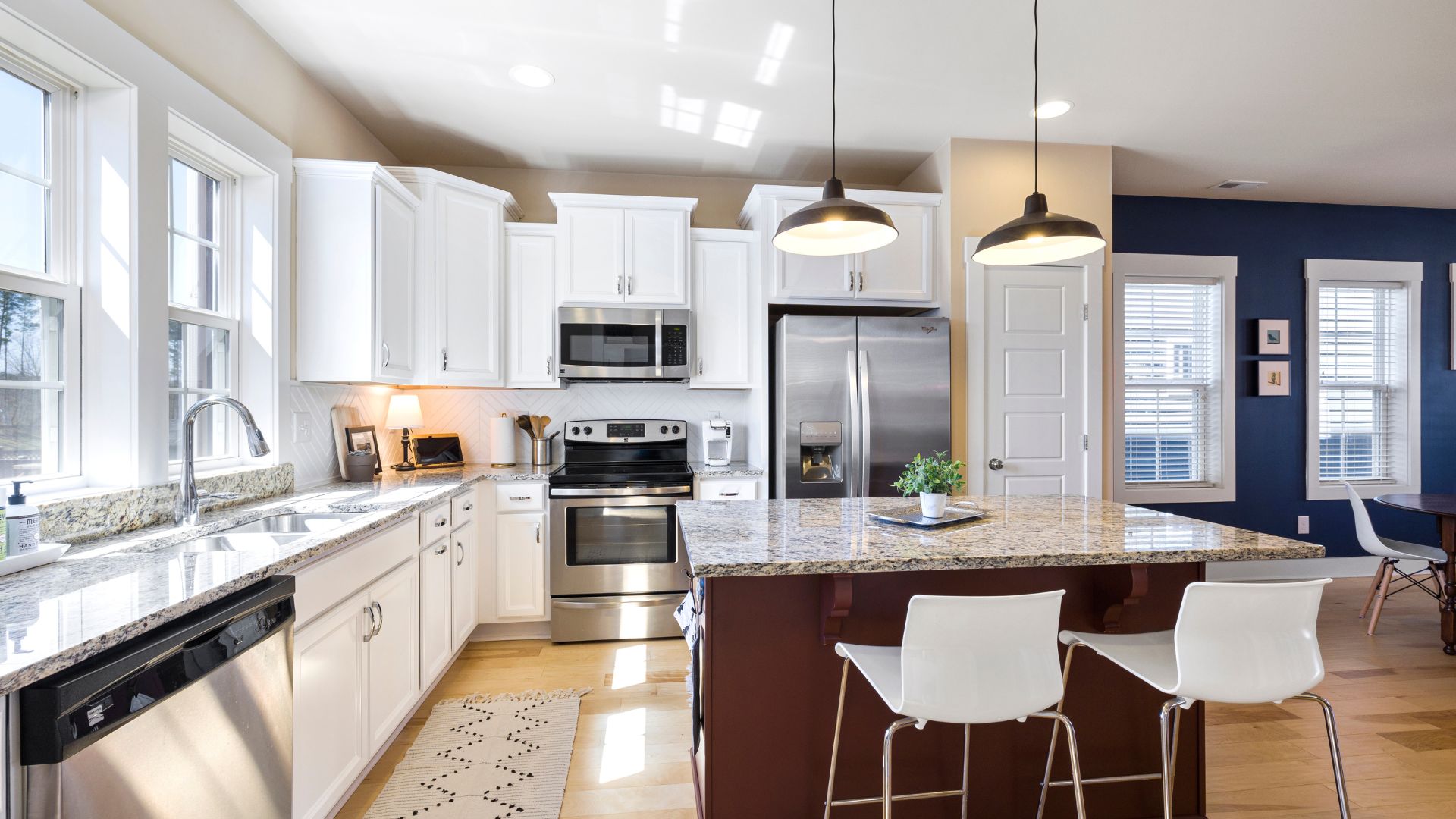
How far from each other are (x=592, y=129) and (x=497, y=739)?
9.23 ft

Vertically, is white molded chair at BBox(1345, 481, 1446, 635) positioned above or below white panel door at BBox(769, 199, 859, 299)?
below

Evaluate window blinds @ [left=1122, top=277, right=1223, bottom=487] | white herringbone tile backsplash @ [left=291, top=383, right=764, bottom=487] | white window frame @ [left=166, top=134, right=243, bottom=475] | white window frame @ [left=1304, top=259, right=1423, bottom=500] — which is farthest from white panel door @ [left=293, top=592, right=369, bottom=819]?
white window frame @ [left=1304, top=259, right=1423, bottom=500]

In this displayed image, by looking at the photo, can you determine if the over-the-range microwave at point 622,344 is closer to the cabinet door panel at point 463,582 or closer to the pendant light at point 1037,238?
the cabinet door panel at point 463,582

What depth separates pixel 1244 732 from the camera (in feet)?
7.99

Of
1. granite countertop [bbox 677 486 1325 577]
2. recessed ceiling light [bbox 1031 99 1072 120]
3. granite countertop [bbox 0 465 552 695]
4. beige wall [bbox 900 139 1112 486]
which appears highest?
recessed ceiling light [bbox 1031 99 1072 120]

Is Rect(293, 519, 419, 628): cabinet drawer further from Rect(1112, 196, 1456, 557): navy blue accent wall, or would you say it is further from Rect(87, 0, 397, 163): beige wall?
Rect(1112, 196, 1456, 557): navy blue accent wall

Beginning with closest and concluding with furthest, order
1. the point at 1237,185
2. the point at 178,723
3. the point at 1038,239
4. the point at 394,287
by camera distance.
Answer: the point at 178,723 → the point at 1038,239 → the point at 394,287 → the point at 1237,185

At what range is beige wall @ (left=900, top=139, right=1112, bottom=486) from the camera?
3.45 m

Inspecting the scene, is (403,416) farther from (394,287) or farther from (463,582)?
(463,582)

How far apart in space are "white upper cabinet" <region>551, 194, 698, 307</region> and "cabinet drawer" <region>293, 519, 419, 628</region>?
5.44 feet

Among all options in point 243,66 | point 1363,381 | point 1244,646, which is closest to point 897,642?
point 1244,646

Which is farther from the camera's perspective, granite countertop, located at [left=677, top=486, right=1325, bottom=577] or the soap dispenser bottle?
granite countertop, located at [left=677, top=486, right=1325, bottom=577]

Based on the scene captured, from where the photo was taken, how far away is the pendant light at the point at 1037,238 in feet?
6.15

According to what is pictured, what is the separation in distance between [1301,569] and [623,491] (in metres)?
4.67
